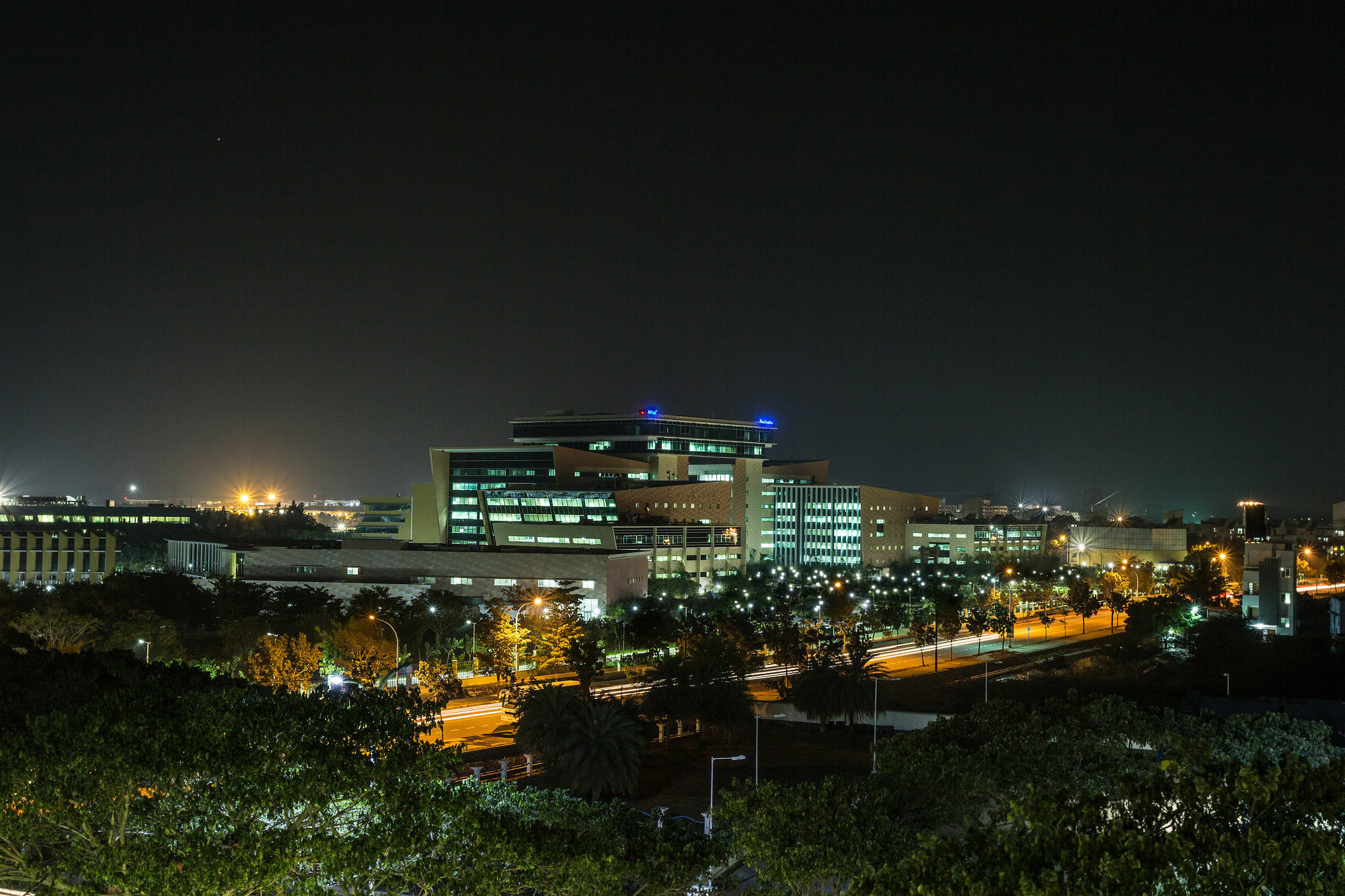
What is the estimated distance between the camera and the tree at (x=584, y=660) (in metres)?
50.8

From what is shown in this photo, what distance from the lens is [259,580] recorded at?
8106 cm

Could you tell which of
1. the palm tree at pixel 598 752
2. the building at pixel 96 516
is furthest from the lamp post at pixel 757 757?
the building at pixel 96 516

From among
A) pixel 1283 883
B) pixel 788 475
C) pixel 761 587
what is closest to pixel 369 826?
pixel 1283 883

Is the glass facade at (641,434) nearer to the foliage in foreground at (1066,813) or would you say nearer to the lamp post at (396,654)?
the lamp post at (396,654)

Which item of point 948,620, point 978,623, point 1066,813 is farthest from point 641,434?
point 1066,813

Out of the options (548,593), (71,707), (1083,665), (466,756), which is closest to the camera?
(71,707)

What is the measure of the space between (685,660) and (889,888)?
108ft

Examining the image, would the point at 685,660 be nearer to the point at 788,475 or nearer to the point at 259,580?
the point at 259,580

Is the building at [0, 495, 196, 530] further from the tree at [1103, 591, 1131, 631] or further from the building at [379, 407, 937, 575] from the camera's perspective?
the tree at [1103, 591, 1131, 631]

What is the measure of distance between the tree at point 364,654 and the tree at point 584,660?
8338 mm

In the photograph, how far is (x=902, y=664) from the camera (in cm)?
6481

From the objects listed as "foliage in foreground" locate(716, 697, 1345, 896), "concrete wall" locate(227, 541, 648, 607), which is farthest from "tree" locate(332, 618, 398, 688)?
"foliage in foreground" locate(716, 697, 1345, 896)

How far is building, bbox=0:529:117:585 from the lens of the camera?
95188mm

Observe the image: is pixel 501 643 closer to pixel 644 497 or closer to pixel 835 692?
pixel 835 692
